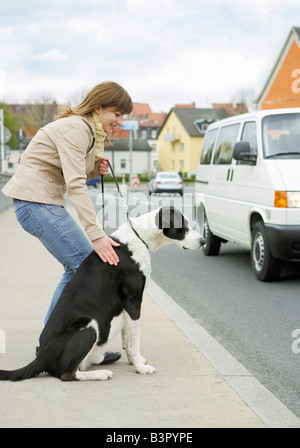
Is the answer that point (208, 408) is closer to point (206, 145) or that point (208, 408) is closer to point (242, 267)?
point (242, 267)

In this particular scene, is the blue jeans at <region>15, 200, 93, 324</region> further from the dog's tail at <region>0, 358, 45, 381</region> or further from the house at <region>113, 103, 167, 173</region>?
the house at <region>113, 103, 167, 173</region>

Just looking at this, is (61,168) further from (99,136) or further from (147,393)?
(147,393)

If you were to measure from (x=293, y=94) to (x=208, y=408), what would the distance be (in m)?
33.7

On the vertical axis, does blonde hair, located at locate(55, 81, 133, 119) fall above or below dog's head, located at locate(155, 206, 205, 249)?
above

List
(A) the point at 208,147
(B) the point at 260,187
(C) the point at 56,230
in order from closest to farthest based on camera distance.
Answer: (C) the point at 56,230 → (B) the point at 260,187 → (A) the point at 208,147

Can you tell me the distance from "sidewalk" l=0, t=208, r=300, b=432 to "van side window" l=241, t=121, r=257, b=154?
3584 millimetres

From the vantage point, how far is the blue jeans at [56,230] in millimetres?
4273

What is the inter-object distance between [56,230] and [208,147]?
23.6 feet

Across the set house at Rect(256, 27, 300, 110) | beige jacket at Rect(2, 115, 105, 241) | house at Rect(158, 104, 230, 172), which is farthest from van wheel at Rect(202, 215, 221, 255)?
house at Rect(158, 104, 230, 172)

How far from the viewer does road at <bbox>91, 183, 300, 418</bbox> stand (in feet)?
15.7

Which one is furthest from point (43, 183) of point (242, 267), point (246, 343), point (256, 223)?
point (242, 267)

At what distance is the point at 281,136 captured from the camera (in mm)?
8453

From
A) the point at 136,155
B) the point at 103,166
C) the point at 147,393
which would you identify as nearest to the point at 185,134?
the point at 136,155

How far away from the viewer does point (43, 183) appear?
4.27 m
